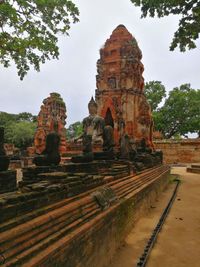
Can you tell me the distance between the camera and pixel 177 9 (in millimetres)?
8039

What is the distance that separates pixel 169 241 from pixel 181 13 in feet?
21.4

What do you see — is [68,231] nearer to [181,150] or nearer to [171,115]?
[181,150]

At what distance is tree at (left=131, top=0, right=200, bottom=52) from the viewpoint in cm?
779

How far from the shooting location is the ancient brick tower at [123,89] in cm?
1902

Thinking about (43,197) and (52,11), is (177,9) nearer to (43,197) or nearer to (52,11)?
(52,11)

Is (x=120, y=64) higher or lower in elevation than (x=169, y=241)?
higher

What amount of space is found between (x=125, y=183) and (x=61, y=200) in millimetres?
3184

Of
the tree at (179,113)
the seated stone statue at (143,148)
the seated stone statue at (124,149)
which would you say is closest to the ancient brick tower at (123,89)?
the seated stone statue at (143,148)

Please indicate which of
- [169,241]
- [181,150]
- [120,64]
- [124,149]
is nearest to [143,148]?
[124,149]

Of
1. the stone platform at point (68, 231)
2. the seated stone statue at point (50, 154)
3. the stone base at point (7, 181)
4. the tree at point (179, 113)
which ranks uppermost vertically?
the tree at point (179, 113)

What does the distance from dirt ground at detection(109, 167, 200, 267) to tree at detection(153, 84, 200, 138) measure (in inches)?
1094

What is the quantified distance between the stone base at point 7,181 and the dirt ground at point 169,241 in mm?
2132

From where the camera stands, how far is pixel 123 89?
63.0 feet

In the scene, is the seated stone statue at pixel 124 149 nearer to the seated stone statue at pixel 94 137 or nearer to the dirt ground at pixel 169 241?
the seated stone statue at pixel 94 137
